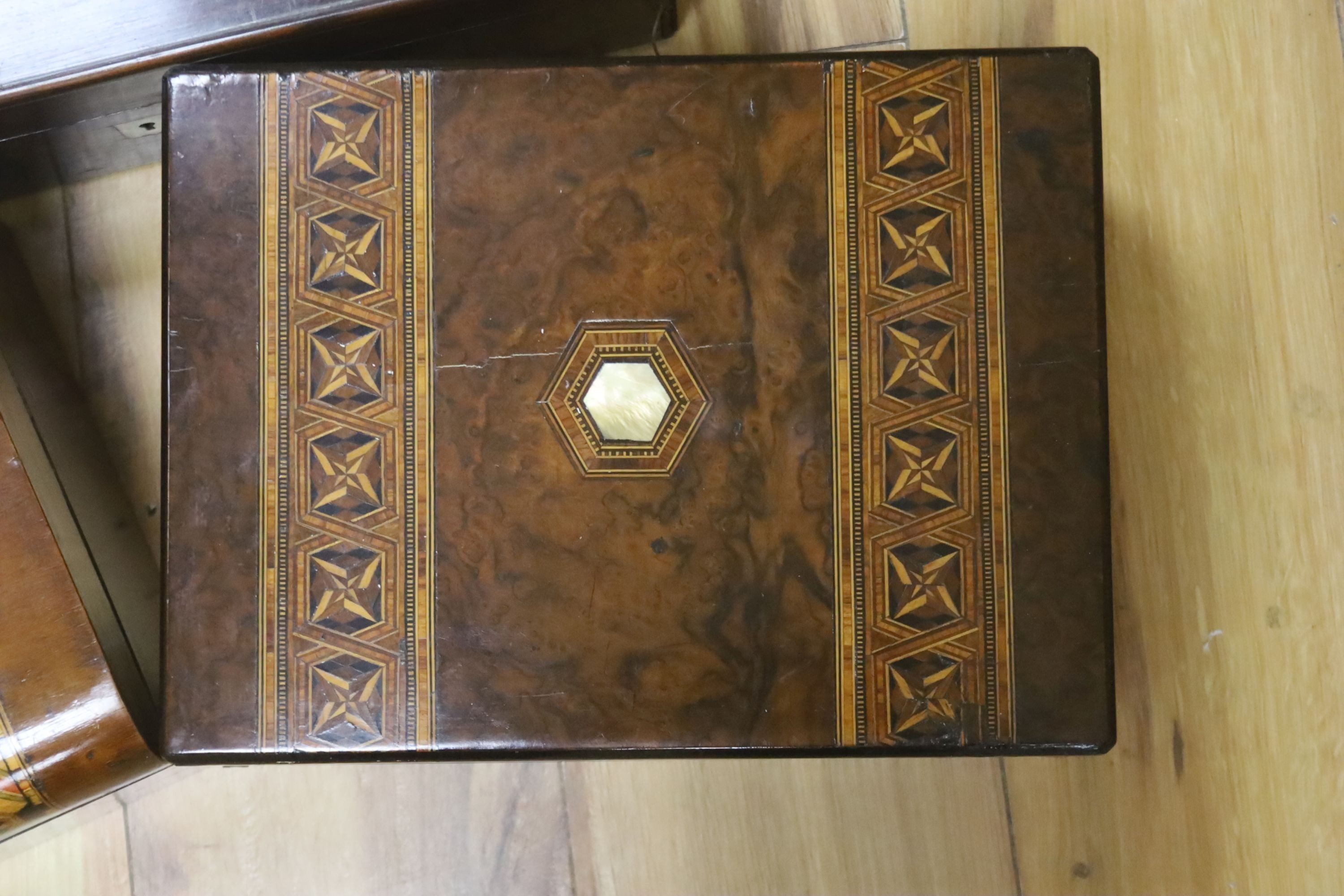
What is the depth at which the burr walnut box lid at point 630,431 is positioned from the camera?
30.5 inches

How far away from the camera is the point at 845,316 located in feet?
2.56

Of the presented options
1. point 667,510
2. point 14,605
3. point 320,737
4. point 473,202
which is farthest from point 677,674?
point 14,605

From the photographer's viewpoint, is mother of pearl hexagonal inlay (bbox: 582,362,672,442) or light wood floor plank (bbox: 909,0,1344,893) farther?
light wood floor plank (bbox: 909,0,1344,893)

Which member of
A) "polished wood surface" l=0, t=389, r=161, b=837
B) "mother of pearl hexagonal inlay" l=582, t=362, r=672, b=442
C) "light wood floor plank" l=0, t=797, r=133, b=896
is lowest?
"light wood floor plank" l=0, t=797, r=133, b=896

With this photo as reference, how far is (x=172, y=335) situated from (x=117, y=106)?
0.24 m

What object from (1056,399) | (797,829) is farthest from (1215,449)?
(797,829)

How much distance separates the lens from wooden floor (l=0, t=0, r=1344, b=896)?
39.4 inches

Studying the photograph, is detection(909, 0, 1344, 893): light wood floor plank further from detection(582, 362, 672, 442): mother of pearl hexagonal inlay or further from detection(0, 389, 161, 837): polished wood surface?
detection(0, 389, 161, 837): polished wood surface

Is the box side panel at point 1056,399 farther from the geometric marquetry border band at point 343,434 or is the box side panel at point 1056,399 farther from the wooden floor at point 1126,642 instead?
the geometric marquetry border band at point 343,434

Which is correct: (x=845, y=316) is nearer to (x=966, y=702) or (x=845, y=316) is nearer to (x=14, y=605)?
(x=966, y=702)

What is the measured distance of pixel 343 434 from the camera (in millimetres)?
782

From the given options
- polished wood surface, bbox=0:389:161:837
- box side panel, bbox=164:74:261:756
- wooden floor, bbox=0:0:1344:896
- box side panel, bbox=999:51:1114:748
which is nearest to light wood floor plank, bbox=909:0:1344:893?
wooden floor, bbox=0:0:1344:896

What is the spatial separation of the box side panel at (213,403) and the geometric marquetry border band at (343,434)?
0.01 meters

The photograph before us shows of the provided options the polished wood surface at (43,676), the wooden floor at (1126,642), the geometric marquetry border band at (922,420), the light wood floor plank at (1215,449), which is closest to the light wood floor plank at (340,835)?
the wooden floor at (1126,642)
